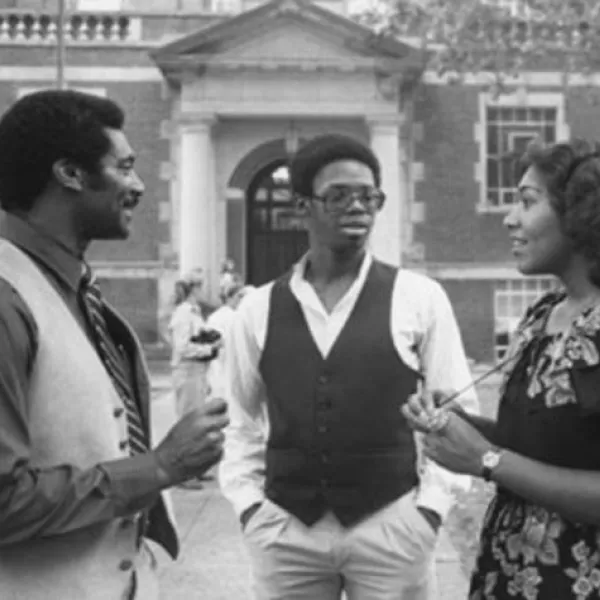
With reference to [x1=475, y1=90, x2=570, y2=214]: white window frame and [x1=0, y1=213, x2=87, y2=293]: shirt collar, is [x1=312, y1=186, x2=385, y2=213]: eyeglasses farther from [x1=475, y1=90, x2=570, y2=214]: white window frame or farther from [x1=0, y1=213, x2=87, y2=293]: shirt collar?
[x1=475, y1=90, x2=570, y2=214]: white window frame

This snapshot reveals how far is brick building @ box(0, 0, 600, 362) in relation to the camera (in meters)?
22.7

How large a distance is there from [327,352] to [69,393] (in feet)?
4.27

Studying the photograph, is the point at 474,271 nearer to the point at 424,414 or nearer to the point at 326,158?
the point at 326,158

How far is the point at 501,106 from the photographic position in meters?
23.7

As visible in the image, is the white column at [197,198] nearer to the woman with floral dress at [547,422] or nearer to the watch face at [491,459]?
the woman with floral dress at [547,422]

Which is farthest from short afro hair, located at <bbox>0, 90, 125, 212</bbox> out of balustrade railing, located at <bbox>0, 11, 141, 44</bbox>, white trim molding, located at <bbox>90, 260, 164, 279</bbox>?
balustrade railing, located at <bbox>0, 11, 141, 44</bbox>

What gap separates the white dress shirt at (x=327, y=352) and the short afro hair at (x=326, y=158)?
0.25m

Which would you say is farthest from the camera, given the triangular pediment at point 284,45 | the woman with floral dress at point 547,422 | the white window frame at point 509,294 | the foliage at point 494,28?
the white window frame at point 509,294

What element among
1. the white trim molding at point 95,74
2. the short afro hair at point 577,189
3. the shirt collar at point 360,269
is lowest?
the shirt collar at point 360,269

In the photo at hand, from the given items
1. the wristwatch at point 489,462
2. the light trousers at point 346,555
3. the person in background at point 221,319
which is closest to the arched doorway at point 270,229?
the person in background at point 221,319

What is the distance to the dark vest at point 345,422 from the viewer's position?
11.3 feet

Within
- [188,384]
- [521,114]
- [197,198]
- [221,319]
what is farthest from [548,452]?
[521,114]

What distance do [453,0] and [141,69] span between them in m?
12.9

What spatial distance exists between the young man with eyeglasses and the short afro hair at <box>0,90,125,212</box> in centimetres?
121
